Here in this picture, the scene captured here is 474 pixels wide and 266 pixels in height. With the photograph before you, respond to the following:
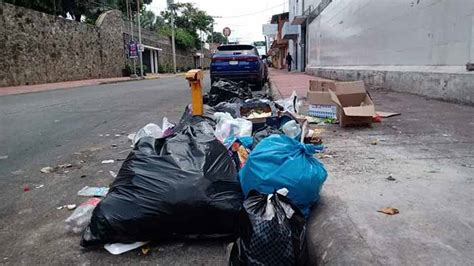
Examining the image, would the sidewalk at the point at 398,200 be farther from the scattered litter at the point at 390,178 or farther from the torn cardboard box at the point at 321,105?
the torn cardboard box at the point at 321,105

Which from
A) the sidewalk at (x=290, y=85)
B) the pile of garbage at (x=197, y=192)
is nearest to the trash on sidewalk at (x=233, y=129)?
the pile of garbage at (x=197, y=192)

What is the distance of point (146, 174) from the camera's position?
2.58m

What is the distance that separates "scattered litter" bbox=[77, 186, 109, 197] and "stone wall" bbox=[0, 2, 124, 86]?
57.7ft

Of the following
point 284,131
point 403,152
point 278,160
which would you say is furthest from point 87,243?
point 403,152

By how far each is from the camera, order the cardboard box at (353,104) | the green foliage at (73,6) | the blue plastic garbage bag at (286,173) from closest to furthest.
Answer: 1. the blue plastic garbage bag at (286,173)
2. the cardboard box at (353,104)
3. the green foliage at (73,6)

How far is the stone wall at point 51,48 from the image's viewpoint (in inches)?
747

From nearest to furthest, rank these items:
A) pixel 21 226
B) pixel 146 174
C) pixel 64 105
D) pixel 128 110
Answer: pixel 146 174, pixel 21 226, pixel 128 110, pixel 64 105

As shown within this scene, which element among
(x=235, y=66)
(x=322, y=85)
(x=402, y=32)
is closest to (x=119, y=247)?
(x=322, y=85)

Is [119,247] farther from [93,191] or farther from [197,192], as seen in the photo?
[93,191]

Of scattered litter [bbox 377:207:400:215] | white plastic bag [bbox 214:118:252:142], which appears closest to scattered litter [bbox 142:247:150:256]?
scattered litter [bbox 377:207:400:215]

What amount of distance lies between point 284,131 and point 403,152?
109cm

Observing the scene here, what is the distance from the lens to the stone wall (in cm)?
1897

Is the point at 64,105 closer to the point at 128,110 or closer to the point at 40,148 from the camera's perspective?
the point at 128,110

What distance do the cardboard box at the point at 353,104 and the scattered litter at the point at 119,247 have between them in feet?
10.2
